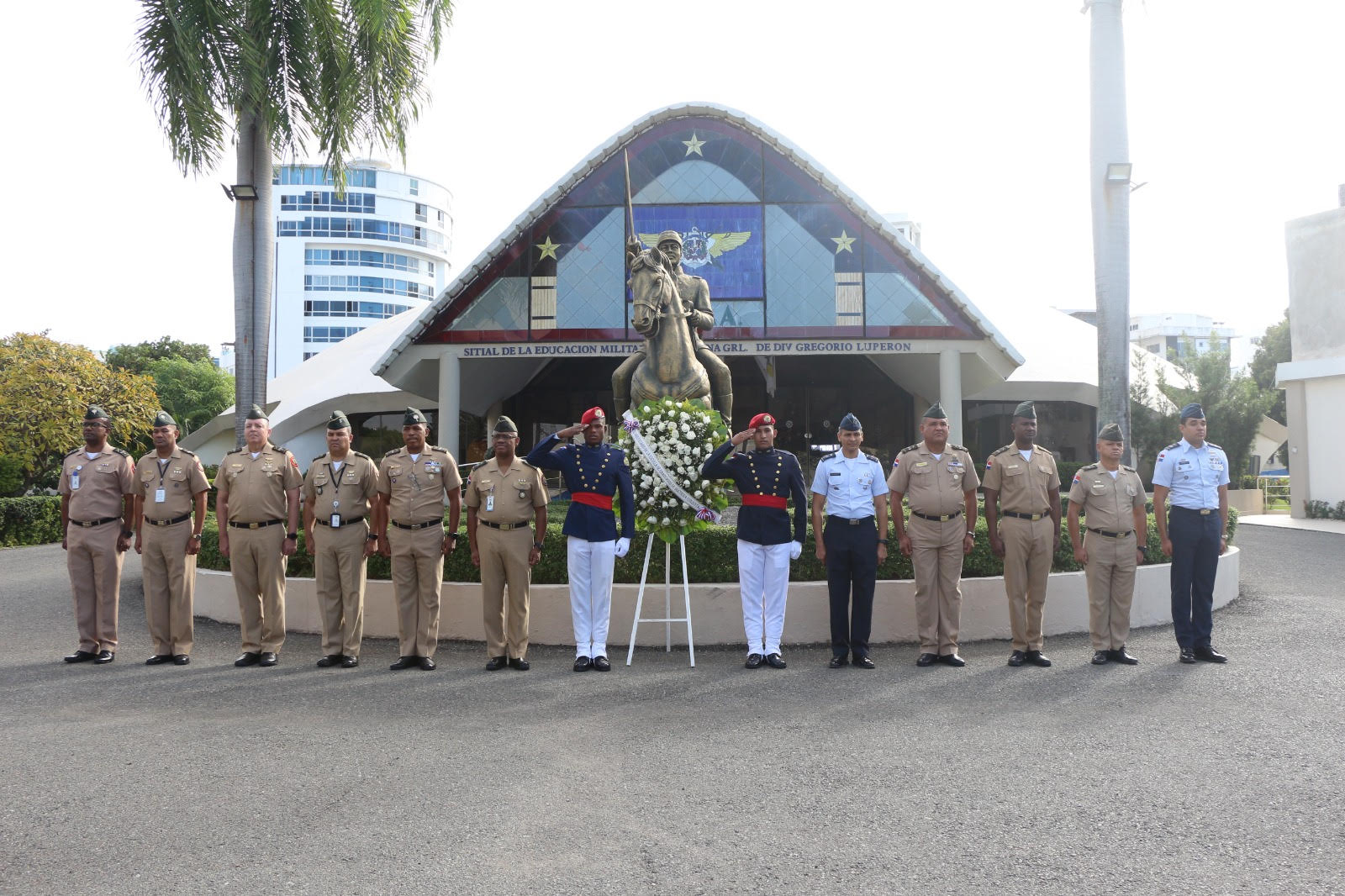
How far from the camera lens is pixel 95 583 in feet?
24.7

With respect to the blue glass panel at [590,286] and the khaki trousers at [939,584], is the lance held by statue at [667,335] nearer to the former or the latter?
the khaki trousers at [939,584]

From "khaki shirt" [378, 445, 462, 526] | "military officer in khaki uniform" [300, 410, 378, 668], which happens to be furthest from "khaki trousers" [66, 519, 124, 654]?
"khaki shirt" [378, 445, 462, 526]

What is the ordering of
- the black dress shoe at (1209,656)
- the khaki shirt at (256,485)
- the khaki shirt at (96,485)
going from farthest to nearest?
the khaki shirt at (96,485) < the khaki shirt at (256,485) < the black dress shoe at (1209,656)

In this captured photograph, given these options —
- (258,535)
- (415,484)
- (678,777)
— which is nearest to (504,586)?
(415,484)

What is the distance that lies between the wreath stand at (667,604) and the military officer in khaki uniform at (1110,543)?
2889 mm

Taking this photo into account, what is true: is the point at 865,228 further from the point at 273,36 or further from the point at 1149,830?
the point at 1149,830

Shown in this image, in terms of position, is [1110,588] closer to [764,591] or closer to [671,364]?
[764,591]

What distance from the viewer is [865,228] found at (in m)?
18.3

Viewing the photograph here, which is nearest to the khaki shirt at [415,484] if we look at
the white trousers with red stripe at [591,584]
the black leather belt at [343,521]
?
the black leather belt at [343,521]

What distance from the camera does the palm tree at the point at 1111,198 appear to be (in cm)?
1225

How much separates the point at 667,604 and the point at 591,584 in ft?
2.28

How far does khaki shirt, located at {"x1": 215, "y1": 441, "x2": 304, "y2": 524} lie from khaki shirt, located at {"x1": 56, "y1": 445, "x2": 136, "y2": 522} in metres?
0.86

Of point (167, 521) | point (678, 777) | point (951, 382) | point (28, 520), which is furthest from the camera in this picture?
point (951, 382)

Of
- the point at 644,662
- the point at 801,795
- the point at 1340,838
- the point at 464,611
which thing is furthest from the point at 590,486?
the point at 1340,838
